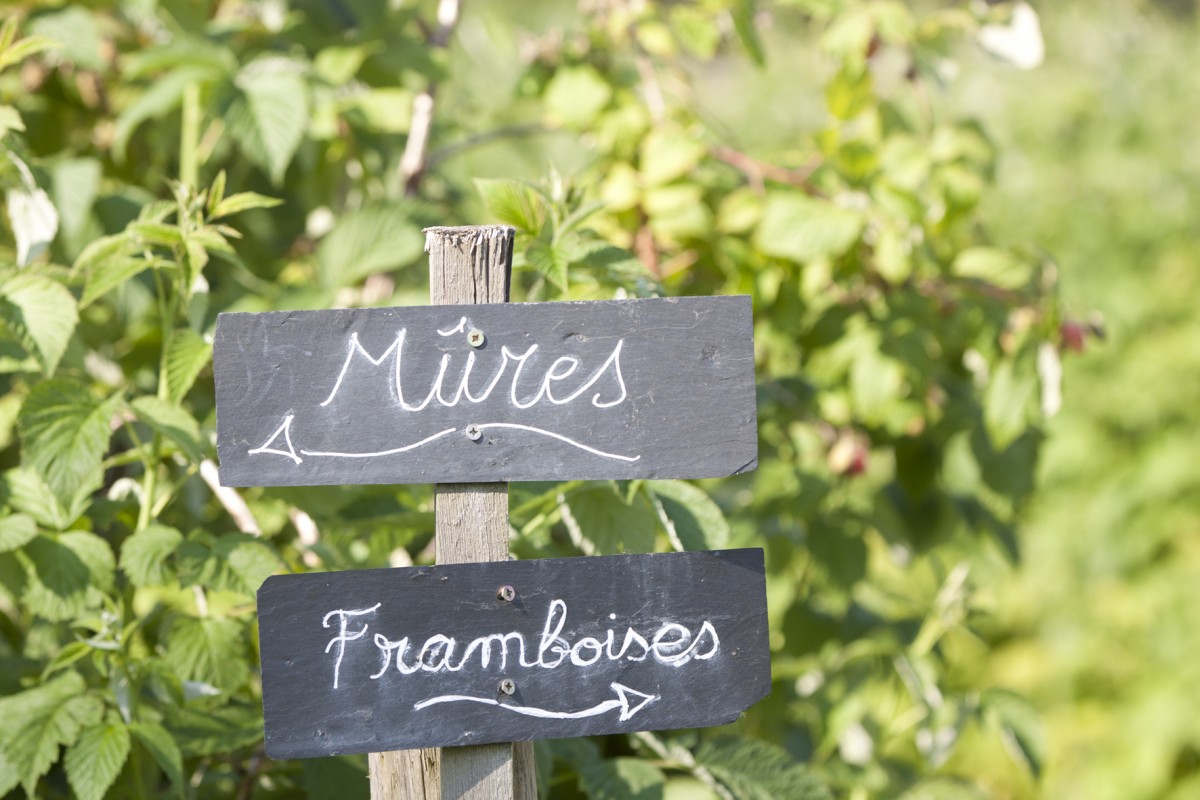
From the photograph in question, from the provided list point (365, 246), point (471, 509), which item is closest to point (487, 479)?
point (471, 509)

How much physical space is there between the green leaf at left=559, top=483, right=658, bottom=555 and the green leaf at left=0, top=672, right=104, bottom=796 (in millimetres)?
431

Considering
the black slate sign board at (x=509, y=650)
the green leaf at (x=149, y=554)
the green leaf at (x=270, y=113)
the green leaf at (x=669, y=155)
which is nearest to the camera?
the black slate sign board at (x=509, y=650)

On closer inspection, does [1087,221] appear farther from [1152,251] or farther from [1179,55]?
[1179,55]

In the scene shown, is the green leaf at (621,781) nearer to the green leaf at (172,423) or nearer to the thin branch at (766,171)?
the green leaf at (172,423)

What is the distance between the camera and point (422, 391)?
80 centimetres

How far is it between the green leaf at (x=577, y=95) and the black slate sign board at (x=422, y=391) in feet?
2.24

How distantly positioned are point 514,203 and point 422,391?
0.20 m

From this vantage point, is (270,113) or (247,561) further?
(270,113)

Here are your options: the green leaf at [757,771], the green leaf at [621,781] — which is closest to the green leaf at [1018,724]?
the green leaf at [757,771]

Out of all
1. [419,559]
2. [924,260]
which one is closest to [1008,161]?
[924,260]

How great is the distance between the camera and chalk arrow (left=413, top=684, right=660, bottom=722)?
0.79 m

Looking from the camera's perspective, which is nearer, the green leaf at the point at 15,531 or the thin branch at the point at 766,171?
the green leaf at the point at 15,531

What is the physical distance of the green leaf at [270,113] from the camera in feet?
3.89

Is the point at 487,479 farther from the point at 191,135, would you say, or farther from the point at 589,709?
Result: the point at 191,135
